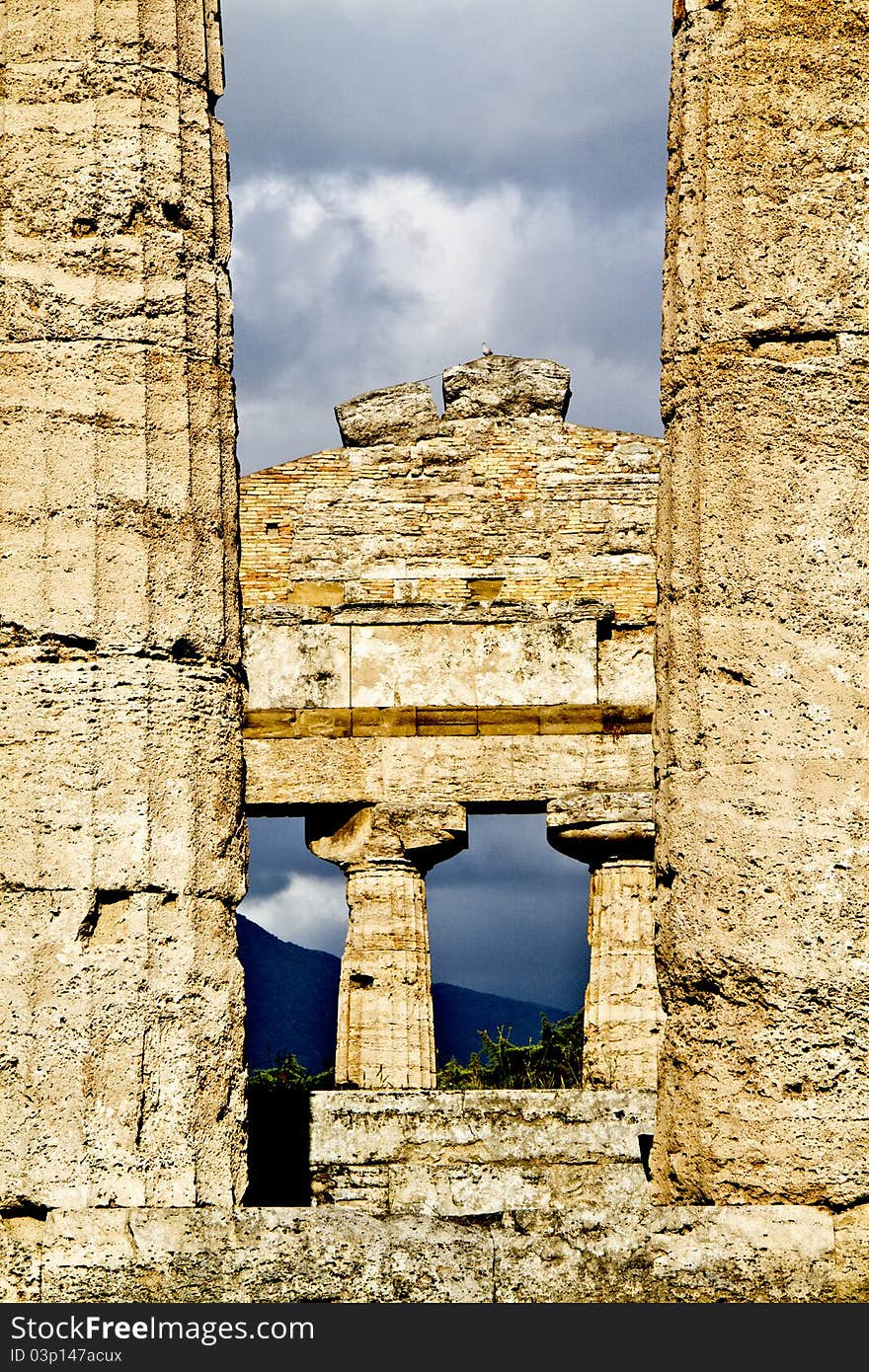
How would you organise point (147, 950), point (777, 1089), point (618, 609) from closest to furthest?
point (777, 1089) → point (147, 950) → point (618, 609)

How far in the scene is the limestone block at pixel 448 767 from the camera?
61.0 ft

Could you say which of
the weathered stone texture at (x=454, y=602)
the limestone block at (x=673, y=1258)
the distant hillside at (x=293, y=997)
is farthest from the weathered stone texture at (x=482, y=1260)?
the distant hillside at (x=293, y=997)

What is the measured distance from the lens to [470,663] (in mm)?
18844

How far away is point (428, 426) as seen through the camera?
22.2m

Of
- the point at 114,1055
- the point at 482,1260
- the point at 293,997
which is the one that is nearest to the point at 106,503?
the point at 114,1055

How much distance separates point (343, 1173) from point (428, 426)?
41.2ft

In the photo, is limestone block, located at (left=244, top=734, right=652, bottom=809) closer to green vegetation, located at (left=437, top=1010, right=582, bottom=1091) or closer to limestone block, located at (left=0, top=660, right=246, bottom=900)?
green vegetation, located at (left=437, top=1010, right=582, bottom=1091)

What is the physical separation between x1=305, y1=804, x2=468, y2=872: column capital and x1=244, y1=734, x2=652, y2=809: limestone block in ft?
0.52

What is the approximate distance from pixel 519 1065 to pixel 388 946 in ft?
7.89

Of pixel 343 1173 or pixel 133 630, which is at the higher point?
pixel 133 630

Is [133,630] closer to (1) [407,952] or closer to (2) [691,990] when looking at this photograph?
(2) [691,990]

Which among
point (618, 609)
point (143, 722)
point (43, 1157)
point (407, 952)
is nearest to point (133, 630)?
point (143, 722)

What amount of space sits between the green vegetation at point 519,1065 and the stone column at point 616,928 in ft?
3.13

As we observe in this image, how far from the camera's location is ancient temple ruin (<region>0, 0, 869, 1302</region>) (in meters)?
7.96
